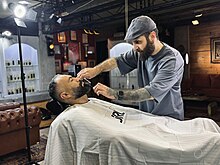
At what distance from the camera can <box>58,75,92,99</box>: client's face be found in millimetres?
1586

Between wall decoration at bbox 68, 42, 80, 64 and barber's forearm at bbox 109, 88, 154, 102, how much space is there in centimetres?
651

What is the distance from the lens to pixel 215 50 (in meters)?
6.98

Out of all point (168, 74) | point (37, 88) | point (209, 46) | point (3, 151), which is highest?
point (209, 46)

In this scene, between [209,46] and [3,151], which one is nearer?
[3,151]

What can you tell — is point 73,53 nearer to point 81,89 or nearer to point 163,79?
point 81,89

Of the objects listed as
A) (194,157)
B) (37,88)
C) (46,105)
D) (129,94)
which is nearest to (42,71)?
(37,88)

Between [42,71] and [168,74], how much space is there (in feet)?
19.3

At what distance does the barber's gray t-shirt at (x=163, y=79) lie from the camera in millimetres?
1444

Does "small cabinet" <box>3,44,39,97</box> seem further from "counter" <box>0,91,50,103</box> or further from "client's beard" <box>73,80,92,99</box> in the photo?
"client's beard" <box>73,80,92,99</box>

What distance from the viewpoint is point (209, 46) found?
7.18 metres

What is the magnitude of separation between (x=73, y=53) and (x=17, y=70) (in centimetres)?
207

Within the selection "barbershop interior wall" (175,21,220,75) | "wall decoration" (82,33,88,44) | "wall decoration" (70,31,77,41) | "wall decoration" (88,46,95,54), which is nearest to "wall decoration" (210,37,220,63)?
"barbershop interior wall" (175,21,220,75)

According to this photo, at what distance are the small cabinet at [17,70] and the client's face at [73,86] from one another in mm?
5140

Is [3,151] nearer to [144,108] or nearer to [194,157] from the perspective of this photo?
[144,108]
